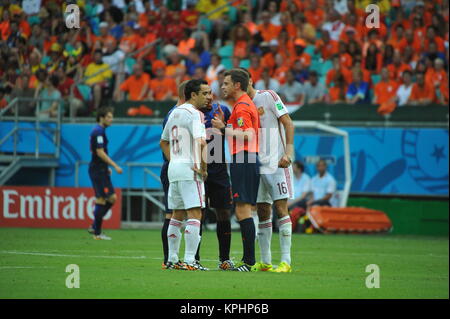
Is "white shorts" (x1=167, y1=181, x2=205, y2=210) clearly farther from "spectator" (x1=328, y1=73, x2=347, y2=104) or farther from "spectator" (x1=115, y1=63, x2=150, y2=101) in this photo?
"spectator" (x1=115, y1=63, x2=150, y2=101)

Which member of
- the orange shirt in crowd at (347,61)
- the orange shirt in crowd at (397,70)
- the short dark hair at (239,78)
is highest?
the orange shirt in crowd at (347,61)

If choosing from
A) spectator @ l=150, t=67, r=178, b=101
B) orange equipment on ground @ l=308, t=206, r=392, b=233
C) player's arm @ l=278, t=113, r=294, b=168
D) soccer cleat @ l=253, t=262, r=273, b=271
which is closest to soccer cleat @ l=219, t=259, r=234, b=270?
soccer cleat @ l=253, t=262, r=273, b=271

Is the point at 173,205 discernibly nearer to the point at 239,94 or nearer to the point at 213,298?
the point at 239,94

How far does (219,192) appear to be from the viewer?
1145 cm

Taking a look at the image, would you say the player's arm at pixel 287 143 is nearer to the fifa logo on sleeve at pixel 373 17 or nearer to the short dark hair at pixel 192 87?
the short dark hair at pixel 192 87

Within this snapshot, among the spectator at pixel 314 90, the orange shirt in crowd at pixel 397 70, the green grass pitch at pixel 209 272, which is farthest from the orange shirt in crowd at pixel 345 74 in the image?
the green grass pitch at pixel 209 272

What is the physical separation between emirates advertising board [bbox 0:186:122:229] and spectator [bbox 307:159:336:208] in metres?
4.34

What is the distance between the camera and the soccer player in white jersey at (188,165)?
10.9 m

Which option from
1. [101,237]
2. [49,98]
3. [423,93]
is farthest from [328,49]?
[101,237]

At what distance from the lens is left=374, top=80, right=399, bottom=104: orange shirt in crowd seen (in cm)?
2142

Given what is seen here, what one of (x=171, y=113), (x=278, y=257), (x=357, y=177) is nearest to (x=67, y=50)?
(x=357, y=177)

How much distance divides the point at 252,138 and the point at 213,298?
3030mm

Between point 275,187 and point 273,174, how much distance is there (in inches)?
6.2

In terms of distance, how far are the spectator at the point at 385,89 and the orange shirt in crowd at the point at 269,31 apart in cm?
355
